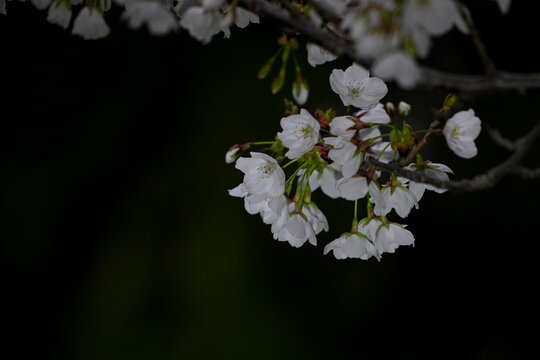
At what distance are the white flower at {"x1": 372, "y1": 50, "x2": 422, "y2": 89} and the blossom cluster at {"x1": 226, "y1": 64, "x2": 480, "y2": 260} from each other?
267 millimetres

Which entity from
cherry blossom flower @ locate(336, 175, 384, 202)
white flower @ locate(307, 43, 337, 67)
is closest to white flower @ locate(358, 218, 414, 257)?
cherry blossom flower @ locate(336, 175, 384, 202)

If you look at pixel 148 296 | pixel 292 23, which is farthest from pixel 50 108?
→ pixel 292 23

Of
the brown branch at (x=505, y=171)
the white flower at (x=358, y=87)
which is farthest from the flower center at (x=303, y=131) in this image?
the brown branch at (x=505, y=171)

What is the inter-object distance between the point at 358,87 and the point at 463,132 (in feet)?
0.59

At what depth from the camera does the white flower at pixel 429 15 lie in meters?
0.44

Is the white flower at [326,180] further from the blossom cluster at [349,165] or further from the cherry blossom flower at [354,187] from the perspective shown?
the cherry blossom flower at [354,187]

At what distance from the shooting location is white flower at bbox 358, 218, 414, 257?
0.85m

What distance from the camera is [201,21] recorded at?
1.96ft

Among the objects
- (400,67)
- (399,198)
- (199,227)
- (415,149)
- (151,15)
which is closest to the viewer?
(400,67)

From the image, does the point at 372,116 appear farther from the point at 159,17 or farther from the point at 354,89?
the point at 159,17

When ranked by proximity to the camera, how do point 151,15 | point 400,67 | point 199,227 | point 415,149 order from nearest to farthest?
1. point 400,67
2. point 151,15
3. point 415,149
4. point 199,227

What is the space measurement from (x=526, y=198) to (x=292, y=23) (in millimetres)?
2389

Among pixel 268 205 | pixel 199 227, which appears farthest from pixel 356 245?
pixel 199 227

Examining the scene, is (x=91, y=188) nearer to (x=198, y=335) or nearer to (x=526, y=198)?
(x=198, y=335)
